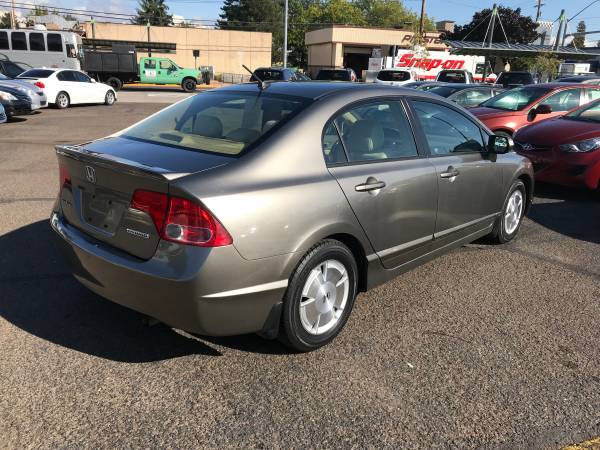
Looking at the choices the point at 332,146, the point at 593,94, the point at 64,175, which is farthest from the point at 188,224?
the point at 593,94

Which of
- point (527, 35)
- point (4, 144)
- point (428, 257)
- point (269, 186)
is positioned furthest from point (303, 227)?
point (527, 35)

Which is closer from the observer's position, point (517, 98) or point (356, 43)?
point (517, 98)

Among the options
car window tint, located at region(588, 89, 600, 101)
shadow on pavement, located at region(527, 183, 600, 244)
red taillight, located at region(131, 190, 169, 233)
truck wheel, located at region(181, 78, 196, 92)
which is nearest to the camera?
red taillight, located at region(131, 190, 169, 233)

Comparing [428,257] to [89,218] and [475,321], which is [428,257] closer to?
[475,321]

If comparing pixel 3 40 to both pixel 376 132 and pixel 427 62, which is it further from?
pixel 376 132

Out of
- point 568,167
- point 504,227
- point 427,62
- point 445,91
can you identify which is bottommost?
point 504,227

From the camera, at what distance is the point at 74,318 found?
353 centimetres

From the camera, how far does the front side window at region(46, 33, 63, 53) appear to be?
28.7 meters

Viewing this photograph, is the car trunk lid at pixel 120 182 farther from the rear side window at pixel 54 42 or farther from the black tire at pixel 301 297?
the rear side window at pixel 54 42

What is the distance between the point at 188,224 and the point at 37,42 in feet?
104

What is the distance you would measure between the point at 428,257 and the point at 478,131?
141cm

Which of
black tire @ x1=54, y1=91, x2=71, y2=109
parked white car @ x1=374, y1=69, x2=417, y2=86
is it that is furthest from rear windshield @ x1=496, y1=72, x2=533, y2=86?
black tire @ x1=54, y1=91, x2=71, y2=109

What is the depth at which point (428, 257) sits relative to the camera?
4105 mm

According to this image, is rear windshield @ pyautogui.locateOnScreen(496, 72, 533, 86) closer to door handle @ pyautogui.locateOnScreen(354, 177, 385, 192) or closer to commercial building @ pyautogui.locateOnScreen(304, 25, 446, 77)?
door handle @ pyautogui.locateOnScreen(354, 177, 385, 192)
